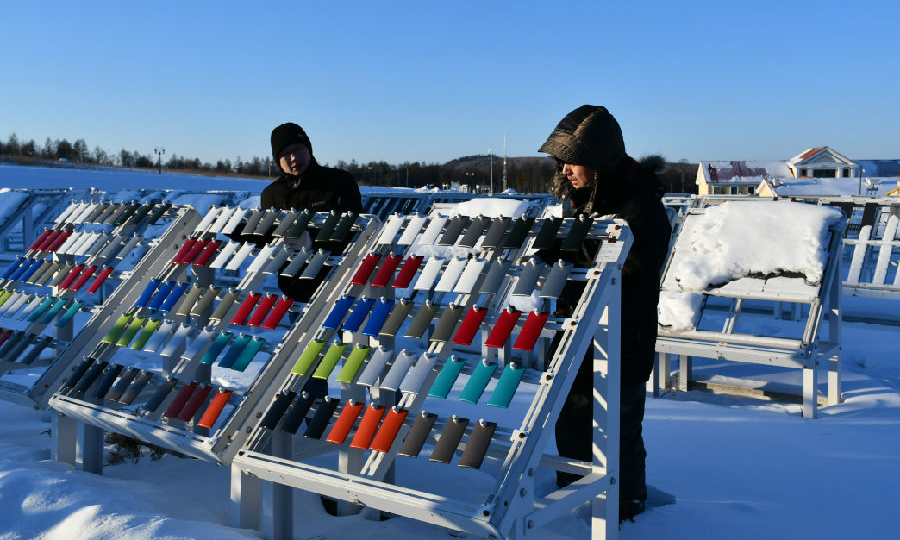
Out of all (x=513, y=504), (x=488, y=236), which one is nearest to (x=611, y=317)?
(x=488, y=236)

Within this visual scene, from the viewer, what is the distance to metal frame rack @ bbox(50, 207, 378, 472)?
3596 millimetres

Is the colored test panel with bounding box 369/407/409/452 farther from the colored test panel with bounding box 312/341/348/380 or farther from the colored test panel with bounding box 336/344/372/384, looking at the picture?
the colored test panel with bounding box 312/341/348/380

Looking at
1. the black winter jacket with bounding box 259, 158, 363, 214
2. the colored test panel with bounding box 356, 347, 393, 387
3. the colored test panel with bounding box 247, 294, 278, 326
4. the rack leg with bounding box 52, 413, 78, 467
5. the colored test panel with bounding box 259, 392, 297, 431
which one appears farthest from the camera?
the black winter jacket with bounding box 259, 158, 363, 214

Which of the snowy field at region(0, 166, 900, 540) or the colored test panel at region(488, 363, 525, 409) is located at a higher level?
the colored test panel at region(488, 363, 525, 409)

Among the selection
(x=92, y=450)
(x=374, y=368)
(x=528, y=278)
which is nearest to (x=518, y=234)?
(x=528, y=278)

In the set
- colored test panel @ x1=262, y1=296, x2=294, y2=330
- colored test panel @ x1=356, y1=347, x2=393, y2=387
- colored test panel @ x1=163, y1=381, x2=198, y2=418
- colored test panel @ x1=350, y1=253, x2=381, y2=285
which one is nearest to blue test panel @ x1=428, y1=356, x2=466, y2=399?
colored test panel @ x1=356, y1=347, x2=393, y2=387

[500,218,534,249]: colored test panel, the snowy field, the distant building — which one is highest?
the distant building

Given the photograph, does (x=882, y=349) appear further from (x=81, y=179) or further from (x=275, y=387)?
(x=81, y=179)

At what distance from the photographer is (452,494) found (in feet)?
13.4

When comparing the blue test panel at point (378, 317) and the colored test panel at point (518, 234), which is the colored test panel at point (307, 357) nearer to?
the blue test panel at point (378, 317)

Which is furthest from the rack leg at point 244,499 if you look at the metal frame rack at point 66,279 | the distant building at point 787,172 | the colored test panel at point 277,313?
the distant building at point 787,172

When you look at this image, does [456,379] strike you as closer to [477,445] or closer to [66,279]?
[477,445]

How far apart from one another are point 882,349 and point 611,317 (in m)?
6.72

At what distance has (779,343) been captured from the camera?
605cm
